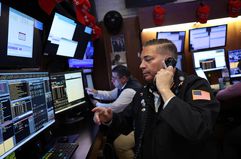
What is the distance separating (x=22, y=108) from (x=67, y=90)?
1006 mm

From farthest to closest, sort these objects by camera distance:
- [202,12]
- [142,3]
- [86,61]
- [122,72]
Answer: [142,3] < [202,12] < [86,61] < [122,72]

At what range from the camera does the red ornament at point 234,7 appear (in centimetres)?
350

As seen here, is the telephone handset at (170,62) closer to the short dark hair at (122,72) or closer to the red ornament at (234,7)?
the short dark hair at (122,72)

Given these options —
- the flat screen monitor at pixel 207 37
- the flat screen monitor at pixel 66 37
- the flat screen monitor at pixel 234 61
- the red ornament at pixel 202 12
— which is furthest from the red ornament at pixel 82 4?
the flat screen monitor at pixel 234 61

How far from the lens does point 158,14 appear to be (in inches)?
137

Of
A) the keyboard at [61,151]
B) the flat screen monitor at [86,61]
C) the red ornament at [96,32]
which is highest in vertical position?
the red ornament at [96,32]

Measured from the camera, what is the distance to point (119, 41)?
3.80 m

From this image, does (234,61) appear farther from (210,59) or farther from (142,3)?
(142,3)

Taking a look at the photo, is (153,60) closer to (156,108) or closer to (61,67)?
(156,108)

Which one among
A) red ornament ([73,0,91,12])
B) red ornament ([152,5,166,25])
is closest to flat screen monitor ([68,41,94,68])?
red ornament ([73,0,91,12])

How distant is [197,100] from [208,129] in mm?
161

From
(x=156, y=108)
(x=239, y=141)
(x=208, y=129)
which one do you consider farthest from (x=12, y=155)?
(x=239, y=141)

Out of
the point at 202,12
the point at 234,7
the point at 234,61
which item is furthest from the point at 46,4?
the point at 234,61

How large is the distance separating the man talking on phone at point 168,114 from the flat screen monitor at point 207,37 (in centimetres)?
247
